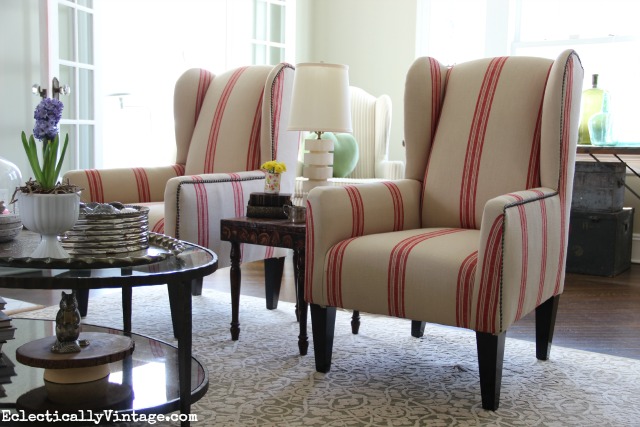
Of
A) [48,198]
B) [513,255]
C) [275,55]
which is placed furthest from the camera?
[275,55]

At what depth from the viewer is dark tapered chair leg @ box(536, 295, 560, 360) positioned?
2566 millimetres

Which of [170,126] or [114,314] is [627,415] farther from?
[170,126]

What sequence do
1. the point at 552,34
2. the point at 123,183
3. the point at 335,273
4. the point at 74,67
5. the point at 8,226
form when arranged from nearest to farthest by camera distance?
the point at 8,226, the point at 335,273, the point at 123,183, the point at 74,67, the point at 552,34

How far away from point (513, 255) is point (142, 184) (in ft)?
6.22

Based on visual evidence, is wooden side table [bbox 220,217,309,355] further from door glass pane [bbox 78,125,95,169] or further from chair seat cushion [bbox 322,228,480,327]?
door glass pane [bbox 78,125,95,169]

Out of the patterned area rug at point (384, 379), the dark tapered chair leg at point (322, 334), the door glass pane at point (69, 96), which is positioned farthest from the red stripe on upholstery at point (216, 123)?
the door glass pane at point (69, 96)

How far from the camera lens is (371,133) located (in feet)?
17.7

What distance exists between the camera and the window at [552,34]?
5043 millimetres

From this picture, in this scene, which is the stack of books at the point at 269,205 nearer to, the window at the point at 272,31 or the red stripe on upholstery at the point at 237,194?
the red stripe on upholstery at the point at 237,194

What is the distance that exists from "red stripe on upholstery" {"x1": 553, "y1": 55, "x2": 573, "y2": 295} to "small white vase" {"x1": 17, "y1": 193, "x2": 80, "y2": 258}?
154 centimetres

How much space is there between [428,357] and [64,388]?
1.30m

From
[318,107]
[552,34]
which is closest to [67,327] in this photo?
[318,107]

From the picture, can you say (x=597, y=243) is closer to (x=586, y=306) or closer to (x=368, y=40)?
(x=586, y=306)

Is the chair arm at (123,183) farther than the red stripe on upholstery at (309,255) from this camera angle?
Yes
